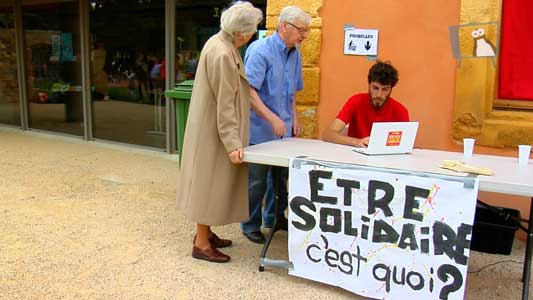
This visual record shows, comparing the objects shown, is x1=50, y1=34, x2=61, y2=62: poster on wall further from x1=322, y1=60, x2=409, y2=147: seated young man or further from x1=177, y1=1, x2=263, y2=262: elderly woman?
x1=322, y1=60, x2=409, y2=147: seated young man

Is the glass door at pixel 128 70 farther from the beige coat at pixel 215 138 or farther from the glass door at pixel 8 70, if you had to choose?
the beige coat at pixel 215 138

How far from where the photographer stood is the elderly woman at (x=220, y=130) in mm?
3207

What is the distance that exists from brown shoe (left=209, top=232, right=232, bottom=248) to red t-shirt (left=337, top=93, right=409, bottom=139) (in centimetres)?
122

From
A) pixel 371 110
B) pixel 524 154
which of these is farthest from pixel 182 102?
pixel 524 154

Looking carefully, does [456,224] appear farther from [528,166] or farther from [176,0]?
[176,0]

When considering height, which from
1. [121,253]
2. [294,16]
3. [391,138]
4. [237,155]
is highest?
[294,16]

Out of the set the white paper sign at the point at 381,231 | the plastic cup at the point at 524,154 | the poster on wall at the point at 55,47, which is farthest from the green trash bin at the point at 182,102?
the poster on wall at the point at 55,47

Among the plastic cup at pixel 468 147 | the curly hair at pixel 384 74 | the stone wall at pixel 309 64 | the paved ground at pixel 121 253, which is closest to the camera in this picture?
the paved ground at pixel 121 253

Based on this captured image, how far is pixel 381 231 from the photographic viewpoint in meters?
2.92

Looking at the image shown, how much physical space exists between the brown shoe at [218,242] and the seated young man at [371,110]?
1049 millimetres

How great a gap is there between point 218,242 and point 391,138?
1.48 metres

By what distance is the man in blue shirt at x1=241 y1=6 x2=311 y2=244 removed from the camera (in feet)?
11.9

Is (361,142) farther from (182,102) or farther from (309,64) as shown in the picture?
(182,102)

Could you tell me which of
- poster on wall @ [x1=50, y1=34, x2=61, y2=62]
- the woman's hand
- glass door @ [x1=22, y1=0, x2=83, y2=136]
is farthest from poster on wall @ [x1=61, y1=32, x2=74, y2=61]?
the woman's hand
